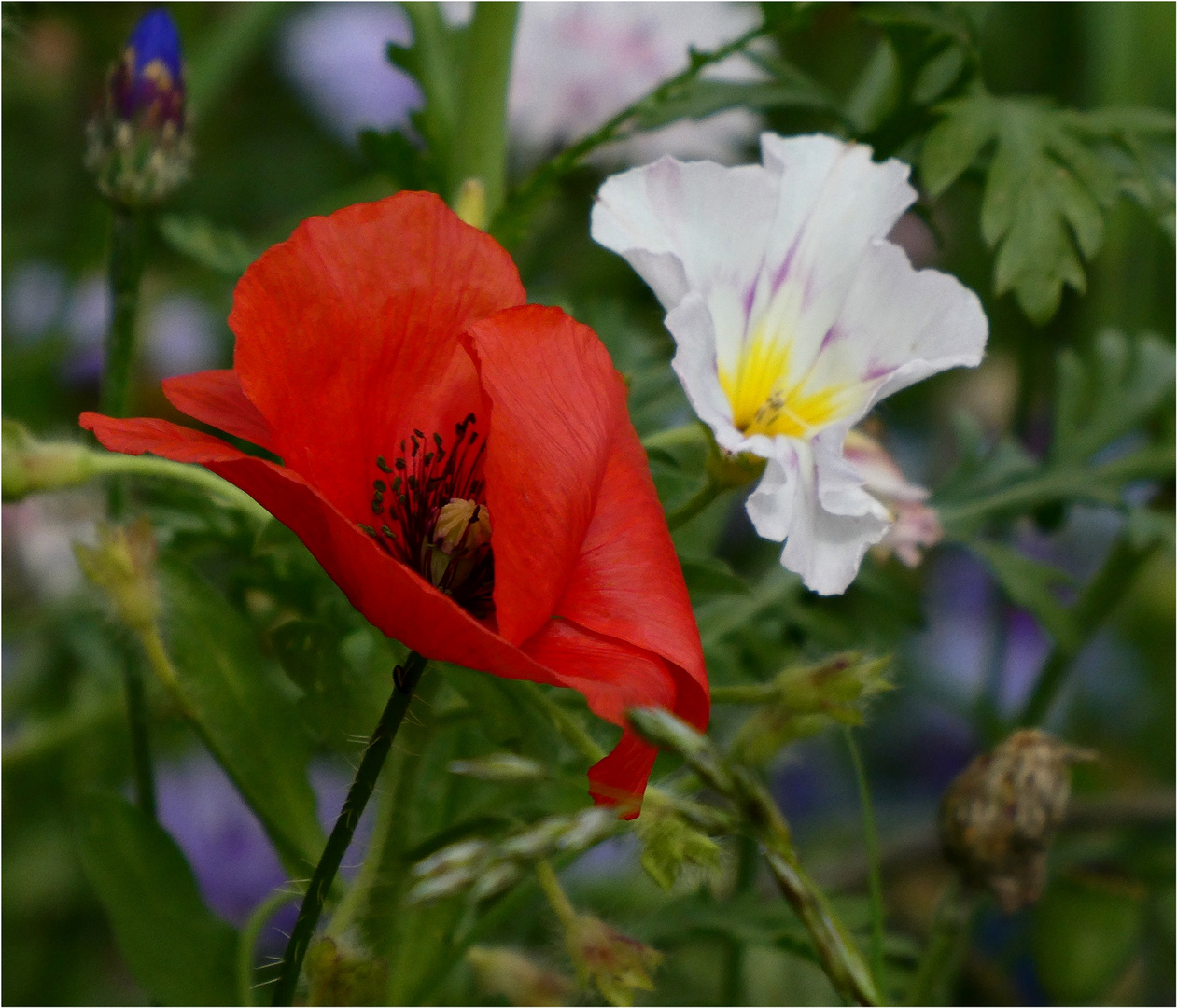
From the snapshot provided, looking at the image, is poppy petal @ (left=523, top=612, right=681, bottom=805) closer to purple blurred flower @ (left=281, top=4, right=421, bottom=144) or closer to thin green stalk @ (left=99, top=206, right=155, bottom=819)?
thin green stalk @ (left=99, top=206, right=155, bottom=819)

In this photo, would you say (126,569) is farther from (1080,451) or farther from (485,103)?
(1080,451)

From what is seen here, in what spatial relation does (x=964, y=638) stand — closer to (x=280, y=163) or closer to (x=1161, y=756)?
(x=1161, y=756)

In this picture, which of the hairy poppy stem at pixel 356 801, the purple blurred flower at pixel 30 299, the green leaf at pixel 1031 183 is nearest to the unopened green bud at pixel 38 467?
the hairy poppy stem at pixel 356 801

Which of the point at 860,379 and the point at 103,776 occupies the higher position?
the point at 860,379

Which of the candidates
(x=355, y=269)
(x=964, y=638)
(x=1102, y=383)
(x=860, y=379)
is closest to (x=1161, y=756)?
(x=964, y=638)

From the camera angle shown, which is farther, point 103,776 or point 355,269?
point 103,776

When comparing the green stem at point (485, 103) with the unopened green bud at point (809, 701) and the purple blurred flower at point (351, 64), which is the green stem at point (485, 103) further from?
the purple blurred flower at point (351, 64)

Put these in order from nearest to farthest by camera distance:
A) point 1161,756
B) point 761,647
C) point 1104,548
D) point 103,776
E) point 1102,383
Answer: point 761,647
point 1102,383
point 103,776
point 1161,756
point 1104,548
